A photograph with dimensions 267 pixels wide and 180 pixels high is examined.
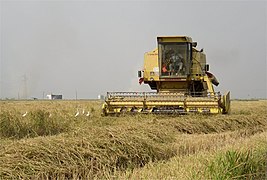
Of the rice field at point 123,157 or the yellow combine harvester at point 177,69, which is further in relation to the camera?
the yellow combine harvester at point 177,69

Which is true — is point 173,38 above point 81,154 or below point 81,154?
above

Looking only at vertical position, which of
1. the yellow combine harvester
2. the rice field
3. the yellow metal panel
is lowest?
the rice field

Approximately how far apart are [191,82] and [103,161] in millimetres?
9148

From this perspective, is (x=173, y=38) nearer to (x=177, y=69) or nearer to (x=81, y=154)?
(x=177, y=69)

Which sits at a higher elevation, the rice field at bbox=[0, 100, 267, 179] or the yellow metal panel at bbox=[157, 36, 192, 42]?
the yellow metal panel at bbox=[157, 36, 192, 42]

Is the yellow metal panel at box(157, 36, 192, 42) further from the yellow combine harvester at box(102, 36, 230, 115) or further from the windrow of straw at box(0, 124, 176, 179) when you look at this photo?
the windrow of straw at box(0, 124, 176, 179)

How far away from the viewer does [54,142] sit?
5445 millimetres

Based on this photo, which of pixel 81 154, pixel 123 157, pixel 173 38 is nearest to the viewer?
pixel 81 154

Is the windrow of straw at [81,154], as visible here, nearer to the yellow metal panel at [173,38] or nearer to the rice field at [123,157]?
the rice field at [123,157]

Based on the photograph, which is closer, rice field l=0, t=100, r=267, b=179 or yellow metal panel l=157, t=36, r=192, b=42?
rice field l=0, t=100, r=267, b=179

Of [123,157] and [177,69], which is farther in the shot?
[177,69]

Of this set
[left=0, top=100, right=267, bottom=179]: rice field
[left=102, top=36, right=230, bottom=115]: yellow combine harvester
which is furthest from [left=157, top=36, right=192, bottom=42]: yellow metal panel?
[left=0, top=100, right=267, bottom=179]: rice field

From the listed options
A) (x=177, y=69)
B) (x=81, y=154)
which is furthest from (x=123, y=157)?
(x=177, y=69)

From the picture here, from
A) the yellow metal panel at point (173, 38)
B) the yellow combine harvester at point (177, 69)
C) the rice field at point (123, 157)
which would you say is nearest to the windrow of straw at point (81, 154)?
the rice field at point (123, 157)
